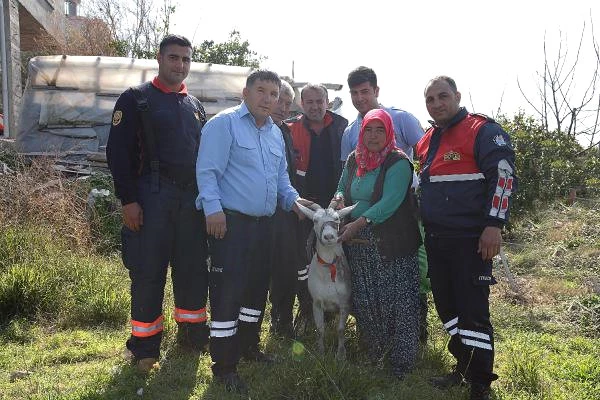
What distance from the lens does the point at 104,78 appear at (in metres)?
10.9

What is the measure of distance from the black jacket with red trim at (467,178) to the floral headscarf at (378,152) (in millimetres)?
330

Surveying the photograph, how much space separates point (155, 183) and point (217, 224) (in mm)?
707

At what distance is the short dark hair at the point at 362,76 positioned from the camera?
4680 millimetres

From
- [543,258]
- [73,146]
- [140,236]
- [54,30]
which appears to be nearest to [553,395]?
[140,236]

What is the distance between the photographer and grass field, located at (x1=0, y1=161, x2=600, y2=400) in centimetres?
376

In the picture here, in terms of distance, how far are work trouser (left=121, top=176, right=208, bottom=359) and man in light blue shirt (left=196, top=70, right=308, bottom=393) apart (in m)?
0.38

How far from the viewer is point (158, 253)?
13.5ft

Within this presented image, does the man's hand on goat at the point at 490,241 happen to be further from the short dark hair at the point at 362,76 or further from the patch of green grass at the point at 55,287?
the patch of green grass at the point at 55,287

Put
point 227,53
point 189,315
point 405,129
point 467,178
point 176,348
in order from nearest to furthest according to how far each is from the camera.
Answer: point 467,178, point 189,315, point 176,348, point 405,129, point 227,53

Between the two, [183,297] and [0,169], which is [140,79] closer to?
[0,169]

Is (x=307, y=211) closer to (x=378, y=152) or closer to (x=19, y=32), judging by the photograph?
(x=378, y=152)

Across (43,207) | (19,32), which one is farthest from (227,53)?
(43,207)

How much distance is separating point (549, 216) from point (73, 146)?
29.2 ft

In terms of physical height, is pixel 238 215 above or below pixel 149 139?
below
